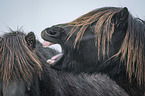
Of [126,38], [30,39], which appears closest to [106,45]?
[126,38]

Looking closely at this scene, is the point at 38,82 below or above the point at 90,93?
above

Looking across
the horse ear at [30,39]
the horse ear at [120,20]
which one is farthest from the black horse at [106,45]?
the horse ear at [30,39]

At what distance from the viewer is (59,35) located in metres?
1.13

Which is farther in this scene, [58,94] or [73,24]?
[58,94]

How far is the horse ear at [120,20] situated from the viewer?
1034mm

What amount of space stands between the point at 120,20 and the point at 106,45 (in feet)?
0.66

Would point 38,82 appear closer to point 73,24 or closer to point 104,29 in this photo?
point 73,24

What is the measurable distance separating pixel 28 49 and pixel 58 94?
46cm

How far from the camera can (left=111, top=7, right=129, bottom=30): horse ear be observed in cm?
103

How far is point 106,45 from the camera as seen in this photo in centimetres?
109

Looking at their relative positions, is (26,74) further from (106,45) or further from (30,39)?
(106,45)

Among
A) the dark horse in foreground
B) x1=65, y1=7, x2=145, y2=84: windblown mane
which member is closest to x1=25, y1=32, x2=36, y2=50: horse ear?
the dark horse in foreground

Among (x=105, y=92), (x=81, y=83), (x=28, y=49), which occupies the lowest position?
(x=105, y=92)

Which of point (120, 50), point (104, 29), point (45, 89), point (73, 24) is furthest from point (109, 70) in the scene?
point (45, 89)
